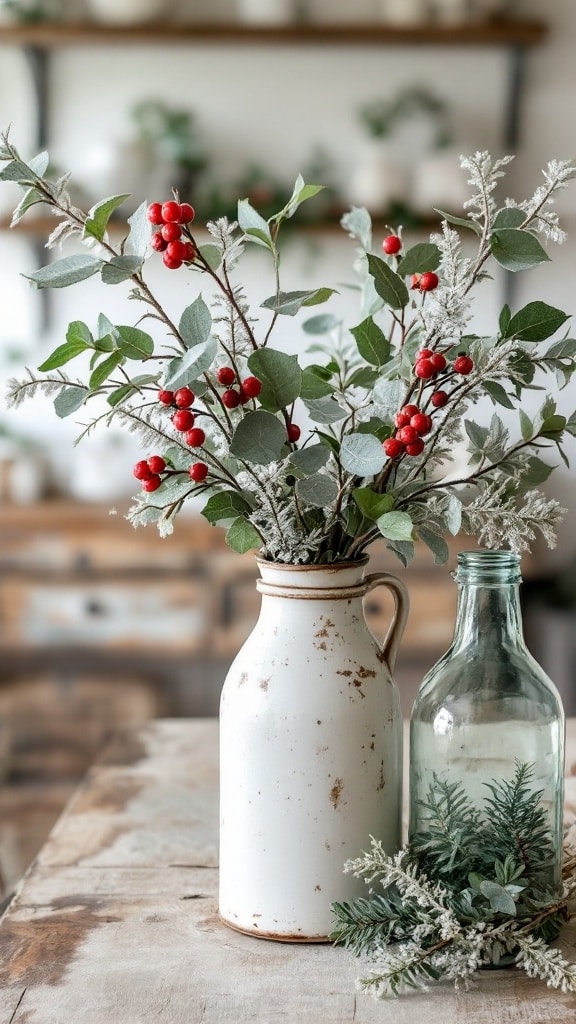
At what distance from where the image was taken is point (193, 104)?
2.89 m

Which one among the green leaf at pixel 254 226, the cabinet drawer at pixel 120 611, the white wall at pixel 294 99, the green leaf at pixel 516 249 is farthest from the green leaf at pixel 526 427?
the white wall at pixel 294 99

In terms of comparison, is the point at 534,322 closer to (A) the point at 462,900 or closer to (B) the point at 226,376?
(B) the point at 226,376

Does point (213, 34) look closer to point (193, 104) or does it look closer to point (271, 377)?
point (193, 104)

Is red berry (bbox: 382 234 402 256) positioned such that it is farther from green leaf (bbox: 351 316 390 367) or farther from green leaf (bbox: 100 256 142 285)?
Result: green leaf (bbox: 100 256 142 285)

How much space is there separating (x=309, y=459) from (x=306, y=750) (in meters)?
0.20

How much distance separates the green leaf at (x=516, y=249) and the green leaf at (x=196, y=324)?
185 millimetres

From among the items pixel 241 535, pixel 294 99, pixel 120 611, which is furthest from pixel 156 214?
pixel 294 99

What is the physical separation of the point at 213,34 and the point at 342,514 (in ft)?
7.35

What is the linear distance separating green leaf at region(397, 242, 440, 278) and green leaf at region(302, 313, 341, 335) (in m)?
0.19

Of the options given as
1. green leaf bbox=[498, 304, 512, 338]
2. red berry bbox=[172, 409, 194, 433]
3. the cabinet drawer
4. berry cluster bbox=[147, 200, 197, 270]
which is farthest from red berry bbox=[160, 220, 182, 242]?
the cabinet drawer

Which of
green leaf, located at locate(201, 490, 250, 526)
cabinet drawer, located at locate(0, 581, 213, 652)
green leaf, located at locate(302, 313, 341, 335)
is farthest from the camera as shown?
cabinet drawer, located at locate(0, 581, 213, 652)

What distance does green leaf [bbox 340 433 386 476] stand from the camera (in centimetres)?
69

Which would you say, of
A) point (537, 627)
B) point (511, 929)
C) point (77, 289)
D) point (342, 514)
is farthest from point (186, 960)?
point (77, 289)

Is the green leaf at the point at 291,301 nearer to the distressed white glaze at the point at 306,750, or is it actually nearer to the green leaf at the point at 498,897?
the distressed white glaze at the point at 306,750
